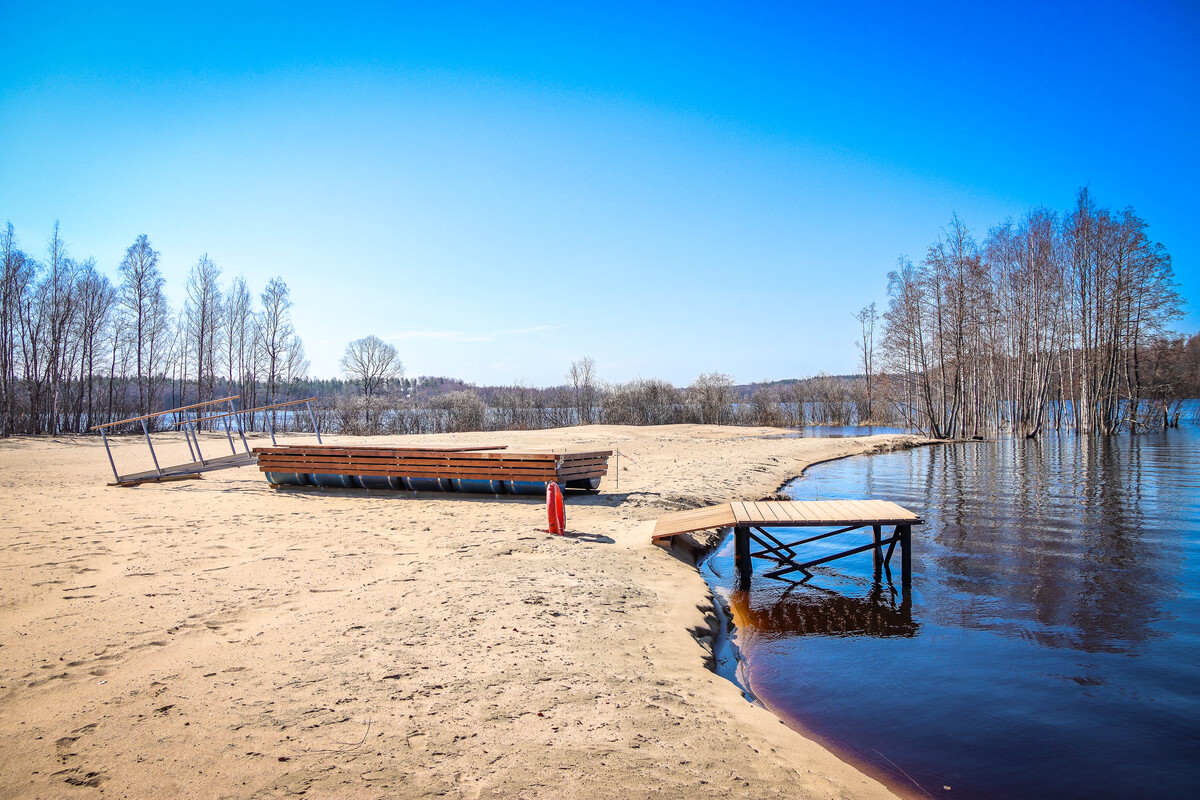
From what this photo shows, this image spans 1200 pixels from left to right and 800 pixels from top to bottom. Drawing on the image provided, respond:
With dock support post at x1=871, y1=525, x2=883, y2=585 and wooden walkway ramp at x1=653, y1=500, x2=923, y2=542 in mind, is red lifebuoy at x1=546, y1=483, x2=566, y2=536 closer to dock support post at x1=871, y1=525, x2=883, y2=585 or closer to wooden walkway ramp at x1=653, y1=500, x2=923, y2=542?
wooden walkway ramp at x1=653, y1=500, x2=923, y2=542

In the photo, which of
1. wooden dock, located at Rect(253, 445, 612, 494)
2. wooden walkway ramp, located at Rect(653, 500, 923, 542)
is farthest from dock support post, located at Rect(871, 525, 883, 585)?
wooden dock, located at Rect(253, 445, 612, 494)

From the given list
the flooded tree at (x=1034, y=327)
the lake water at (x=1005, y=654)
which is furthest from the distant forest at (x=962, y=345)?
the lake water at (x=1005, y=654)

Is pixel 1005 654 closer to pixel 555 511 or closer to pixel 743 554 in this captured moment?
pixel 743 554

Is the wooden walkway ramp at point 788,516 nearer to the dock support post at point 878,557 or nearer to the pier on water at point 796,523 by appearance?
the pier on water at point 796,523

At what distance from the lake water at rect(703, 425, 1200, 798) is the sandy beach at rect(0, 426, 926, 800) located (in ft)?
2.87

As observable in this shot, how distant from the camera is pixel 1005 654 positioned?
5.88 m

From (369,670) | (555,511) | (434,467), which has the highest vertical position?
(434,467)

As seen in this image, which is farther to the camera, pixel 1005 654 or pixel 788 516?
pixel 788 516

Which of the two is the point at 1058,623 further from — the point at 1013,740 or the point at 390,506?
the point at 390,506

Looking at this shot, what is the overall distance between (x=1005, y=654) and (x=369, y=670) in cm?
592

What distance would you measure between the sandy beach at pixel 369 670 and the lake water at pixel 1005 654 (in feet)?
2.87

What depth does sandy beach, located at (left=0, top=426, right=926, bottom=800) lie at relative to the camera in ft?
10.2

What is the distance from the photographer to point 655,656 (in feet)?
16.0

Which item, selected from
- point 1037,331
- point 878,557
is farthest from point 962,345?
point 878,557
